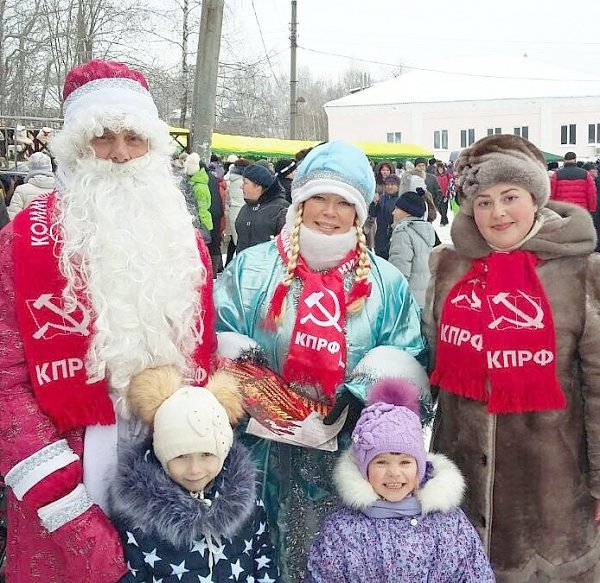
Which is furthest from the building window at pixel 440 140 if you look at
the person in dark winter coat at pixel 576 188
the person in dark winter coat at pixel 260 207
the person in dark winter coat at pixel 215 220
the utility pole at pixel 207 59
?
the person in dark winter coat at pixel 260 207

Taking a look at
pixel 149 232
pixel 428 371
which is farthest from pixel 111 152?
pixel 428 371

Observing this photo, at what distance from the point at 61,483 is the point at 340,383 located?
37.9 inches

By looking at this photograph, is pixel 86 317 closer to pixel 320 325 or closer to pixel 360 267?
pixel 320 325

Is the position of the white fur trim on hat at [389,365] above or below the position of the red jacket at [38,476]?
above

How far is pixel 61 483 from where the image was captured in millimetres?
1828

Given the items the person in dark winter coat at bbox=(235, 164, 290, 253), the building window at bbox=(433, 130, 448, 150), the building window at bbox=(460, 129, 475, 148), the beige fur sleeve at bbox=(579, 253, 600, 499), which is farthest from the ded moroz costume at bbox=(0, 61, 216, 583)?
the building window at bbox=(433, 130, 448, 150)

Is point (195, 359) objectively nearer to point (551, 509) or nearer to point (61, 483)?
point (61, 483)

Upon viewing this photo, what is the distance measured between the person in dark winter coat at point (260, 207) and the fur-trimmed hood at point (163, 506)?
5591mm

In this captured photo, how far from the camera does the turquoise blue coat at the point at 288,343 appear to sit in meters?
2.48

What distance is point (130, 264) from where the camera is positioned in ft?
6.66

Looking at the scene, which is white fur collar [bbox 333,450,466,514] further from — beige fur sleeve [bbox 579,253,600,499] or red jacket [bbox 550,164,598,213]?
red jacket [bbox 550,164,598,213]

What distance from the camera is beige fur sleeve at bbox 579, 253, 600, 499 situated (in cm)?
229

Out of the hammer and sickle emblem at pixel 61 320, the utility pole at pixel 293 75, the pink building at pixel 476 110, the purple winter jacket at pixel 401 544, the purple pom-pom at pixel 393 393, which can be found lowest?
the purple winter jacket at pixel 401 544

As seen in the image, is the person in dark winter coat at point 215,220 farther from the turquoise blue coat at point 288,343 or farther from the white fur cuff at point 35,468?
the white fur cuff at point 35,468
